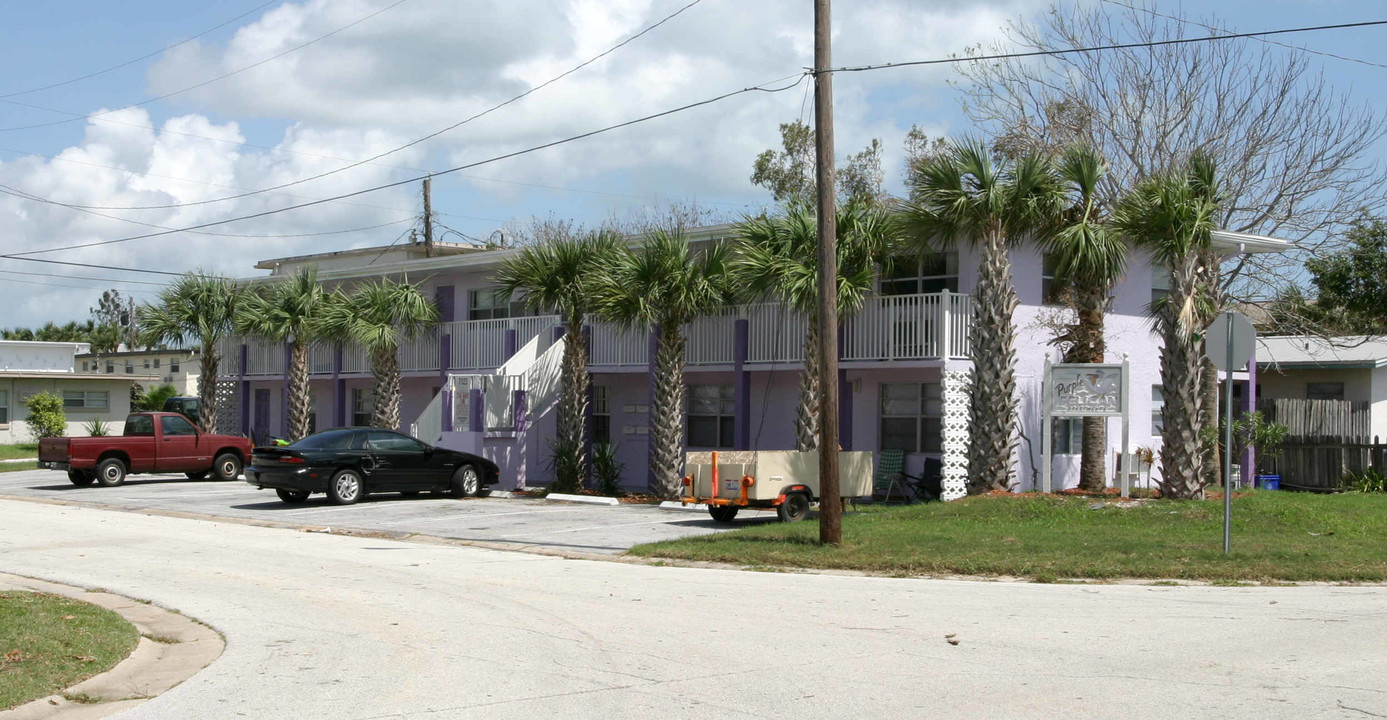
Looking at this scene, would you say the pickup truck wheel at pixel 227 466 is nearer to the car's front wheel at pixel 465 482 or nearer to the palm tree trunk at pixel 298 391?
the palm tree trunk at pixel 298 391

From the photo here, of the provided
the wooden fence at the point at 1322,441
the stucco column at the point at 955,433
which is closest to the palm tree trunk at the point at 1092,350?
the stucco column at the point at 955,433

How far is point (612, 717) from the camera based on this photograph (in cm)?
729

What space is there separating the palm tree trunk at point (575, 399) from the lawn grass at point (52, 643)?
16253mm

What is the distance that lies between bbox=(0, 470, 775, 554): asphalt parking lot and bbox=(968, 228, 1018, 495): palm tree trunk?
3808mm

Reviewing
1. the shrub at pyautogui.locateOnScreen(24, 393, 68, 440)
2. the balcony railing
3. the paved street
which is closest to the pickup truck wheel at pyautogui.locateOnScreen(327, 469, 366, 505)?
the balcony railing

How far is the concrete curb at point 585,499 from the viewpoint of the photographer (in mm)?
25531

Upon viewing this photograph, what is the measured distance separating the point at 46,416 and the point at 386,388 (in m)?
20.6

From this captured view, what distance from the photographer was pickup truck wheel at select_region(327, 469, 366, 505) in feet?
78.5

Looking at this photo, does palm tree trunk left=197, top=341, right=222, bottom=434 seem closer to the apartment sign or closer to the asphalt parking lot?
the asphalt parking lot

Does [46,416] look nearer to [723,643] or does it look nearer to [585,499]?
[585,499]

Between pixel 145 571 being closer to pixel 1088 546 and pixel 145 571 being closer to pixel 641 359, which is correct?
pixel 1088 546

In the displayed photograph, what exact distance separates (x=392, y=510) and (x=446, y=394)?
16.4 ft

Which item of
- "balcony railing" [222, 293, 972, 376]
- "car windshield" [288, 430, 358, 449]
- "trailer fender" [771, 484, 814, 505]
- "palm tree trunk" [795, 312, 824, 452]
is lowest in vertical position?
"trailer fender" [771, 484, 814, 505]

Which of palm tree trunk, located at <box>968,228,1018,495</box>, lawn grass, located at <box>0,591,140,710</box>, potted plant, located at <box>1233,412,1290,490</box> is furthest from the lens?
potted plant, located at <box>1233,412,1290,490</box>
